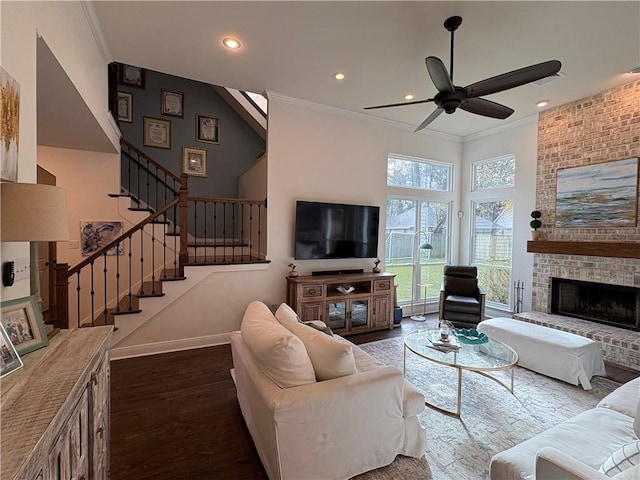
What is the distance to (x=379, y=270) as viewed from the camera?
5.09 metres

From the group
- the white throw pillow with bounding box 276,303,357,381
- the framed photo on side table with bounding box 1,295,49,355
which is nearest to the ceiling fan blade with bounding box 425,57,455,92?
the white throw pillow with bounding box 276,303,357,381

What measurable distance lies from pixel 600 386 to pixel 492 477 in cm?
246

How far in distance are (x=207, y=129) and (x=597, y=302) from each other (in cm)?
737

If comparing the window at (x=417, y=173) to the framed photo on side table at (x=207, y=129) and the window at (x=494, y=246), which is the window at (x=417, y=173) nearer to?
the window at (x=494, y=246)

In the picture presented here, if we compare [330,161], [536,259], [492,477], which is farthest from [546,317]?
[330,161]

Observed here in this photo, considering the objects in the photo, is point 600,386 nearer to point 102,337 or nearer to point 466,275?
point 466,275

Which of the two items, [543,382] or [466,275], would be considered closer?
[543,382]

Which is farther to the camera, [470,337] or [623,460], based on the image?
[470,337]

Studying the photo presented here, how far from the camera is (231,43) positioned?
10.3ft

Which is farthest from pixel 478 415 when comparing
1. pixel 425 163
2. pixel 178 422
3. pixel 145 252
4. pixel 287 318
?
pixel 145 252

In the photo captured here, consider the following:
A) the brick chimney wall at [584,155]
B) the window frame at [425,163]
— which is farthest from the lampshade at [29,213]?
the brick chimney wall at [584,155]

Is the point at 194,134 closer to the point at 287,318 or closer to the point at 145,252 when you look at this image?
the point at 145,252

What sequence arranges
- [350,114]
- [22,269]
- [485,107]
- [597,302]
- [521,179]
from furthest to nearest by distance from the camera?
[521,179] < [350,114] < [597,302] < [485,107] < [22,269]

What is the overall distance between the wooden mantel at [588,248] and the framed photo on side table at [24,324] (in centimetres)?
570
